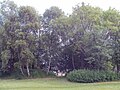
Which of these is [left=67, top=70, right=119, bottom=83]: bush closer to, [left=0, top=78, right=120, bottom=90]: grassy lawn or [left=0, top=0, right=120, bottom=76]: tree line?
[left=0, top=0, right=120, bottom=76]: tree line

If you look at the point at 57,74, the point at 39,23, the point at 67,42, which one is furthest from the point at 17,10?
the point at 57,74

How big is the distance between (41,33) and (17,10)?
4.58 meters

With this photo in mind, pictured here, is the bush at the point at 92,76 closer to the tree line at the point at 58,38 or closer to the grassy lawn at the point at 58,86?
the tree line at the point at 58,38

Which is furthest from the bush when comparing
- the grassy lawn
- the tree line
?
the grassy lawn

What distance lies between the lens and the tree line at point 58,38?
3572 cm

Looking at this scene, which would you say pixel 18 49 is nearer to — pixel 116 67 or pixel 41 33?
pixel 41 33

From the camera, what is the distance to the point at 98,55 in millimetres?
34375

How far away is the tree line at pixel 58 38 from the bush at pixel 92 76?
1136 millimetres

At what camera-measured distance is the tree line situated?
35719 millimetres

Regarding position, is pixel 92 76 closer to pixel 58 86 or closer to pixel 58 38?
pixel 58 86

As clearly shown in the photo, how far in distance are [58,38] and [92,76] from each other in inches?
349

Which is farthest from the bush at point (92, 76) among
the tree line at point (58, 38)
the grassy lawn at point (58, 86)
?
the grassy lawn at point (58, 86)

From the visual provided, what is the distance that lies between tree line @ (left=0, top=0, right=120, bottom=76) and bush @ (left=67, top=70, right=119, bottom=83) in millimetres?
1136

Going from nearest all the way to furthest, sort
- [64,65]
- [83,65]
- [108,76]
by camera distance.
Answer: [108,76]
[83,65]
[64,65]
